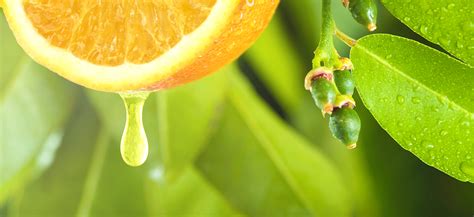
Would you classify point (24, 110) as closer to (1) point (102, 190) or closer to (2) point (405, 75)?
→ (1) point (102, 190)

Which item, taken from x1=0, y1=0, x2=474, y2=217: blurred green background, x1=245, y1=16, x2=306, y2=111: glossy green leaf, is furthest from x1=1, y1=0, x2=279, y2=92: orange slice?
x1=245, y1=16, x2=306, y2=111: glossy green leaf

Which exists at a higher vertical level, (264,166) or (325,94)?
(325,94)

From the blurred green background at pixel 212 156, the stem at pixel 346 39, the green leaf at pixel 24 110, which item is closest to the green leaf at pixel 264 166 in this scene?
the blurred green background at pixel 212 156

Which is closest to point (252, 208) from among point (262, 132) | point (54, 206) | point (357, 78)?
point (262, 132)

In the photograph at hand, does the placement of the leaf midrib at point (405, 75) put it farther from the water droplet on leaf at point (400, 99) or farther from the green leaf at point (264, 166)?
the green leaf at point (264, 166)

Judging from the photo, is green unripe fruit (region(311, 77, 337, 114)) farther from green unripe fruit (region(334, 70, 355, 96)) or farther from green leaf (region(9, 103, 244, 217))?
green leaf (region(9, 103, 244, 217))

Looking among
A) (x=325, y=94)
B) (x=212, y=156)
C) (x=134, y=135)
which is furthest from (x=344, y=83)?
(x=212, y=156)

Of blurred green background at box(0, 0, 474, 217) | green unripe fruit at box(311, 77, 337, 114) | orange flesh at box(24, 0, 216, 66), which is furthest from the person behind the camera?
blurred green background at box(0, 0, 474, 217)
